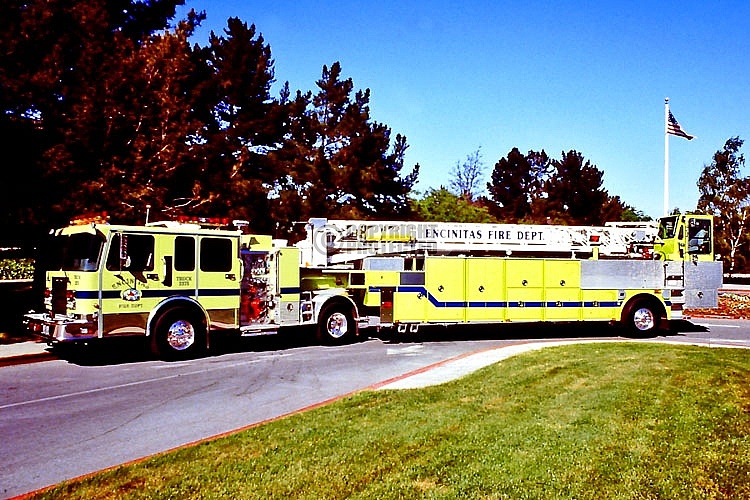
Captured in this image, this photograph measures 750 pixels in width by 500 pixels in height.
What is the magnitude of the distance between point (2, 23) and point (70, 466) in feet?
43.8

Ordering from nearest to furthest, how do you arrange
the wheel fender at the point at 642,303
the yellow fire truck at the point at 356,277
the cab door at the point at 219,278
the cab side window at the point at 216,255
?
1. the yellow fire truck at the point at 356,277
2. the cab door at the point at 219,278
3. the cab side window at the point at 216,255
4. the wheel fender at the point at 642,303

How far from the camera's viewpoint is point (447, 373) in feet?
38.2

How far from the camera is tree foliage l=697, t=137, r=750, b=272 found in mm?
42000

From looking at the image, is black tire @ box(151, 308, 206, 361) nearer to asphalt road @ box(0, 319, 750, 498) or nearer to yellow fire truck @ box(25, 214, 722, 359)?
yellow fire truck @ box(25, 214, 722, 359)

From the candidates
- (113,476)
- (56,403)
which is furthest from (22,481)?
(56,403)

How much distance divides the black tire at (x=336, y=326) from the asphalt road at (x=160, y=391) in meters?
0.32

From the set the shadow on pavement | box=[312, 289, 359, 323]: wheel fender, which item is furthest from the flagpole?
box=[312, 289, 359, 323]: wheel fender

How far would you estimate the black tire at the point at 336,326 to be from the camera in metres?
16.2

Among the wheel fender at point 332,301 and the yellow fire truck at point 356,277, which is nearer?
the yellow fire truck at point 356,277

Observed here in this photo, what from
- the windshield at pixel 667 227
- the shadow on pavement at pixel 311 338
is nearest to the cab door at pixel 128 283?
the shadow on pavement at pixel 311 338

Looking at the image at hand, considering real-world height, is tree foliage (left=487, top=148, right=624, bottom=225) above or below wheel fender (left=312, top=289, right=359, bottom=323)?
above

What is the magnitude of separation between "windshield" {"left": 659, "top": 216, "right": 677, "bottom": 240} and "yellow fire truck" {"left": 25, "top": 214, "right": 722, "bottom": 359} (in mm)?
32

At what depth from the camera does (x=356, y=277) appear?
16922 mm

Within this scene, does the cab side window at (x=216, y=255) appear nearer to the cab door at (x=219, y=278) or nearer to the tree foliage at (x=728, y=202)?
the cab door at (x=219, y=278)
